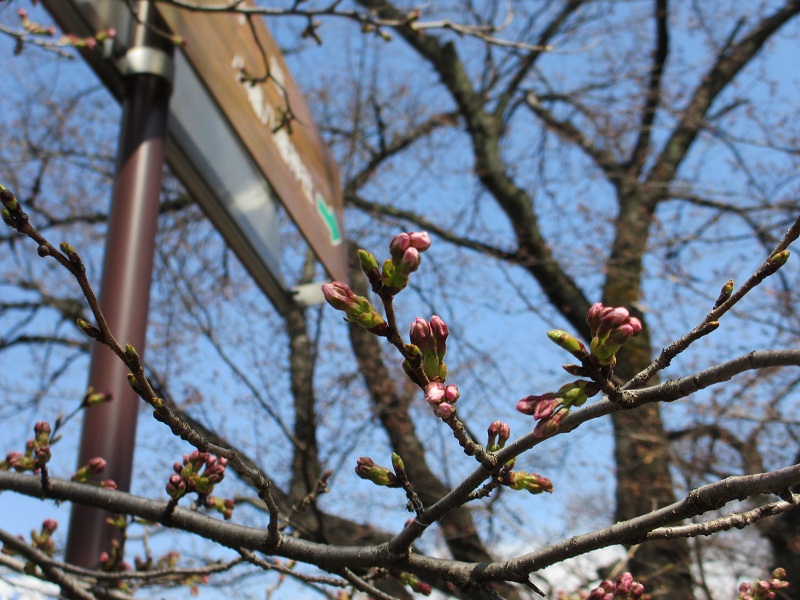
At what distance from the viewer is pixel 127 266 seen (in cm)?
177

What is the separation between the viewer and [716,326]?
75 cm

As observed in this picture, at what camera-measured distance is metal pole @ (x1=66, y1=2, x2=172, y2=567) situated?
61.8 inches

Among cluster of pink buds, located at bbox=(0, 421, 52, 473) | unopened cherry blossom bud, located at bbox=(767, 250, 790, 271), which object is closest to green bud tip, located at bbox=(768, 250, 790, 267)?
unopened cherry blossom bud, located at bbox=(767, 250, 790, 271)

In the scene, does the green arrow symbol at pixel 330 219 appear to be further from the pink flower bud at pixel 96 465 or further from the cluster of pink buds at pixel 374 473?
the cluster of pink buds at pixel 374 473

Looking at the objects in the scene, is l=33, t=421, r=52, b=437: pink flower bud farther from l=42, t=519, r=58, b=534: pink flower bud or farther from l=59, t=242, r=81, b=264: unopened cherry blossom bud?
l=59, t=242, r=81, b=264: unopened cherry blossom bud

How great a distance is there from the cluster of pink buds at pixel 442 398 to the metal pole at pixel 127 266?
1.09 m

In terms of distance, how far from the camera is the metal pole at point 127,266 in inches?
61.8

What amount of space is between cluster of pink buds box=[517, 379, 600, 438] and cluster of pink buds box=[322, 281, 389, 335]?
17 cm

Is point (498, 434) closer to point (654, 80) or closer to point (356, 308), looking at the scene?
point (356, 308)

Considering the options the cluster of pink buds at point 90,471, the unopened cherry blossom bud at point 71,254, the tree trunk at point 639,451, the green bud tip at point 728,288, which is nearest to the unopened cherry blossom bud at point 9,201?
the unopened cherry blossom bud at point 71,254

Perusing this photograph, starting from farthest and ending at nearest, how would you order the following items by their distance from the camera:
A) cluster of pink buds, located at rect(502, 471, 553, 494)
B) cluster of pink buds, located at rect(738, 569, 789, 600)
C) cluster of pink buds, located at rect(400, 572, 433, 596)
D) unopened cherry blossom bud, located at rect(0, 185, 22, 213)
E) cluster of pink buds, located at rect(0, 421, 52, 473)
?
cluster of pink buds, located at rect(0, 421, 52, 473) < cluster of pink buds, located at rect(400, 572, 433, 596) < cluster of pink buds, located at rect(738, 569, 789, 600) < cluster of pink buds, located at rect(502, 471, 553, 494) < unopened cherry blossom bud, located at rect(0, 185, 22, 213)

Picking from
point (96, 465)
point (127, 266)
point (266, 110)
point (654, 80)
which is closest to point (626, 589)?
point (96, 465)

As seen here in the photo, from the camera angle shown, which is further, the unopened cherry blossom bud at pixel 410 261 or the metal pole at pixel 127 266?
the metal pole at pixel 127 266

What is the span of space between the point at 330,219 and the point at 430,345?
2407mm
